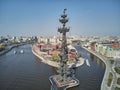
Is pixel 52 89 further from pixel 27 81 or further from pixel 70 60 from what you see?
pixel 70 60

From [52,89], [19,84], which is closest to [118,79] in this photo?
[52,89]

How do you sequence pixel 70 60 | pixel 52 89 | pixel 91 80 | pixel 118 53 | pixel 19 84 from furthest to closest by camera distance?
pixel 118 53 → pixel 70 60 → pixel 91 80 → pixel 19 84 → pixel 52 89

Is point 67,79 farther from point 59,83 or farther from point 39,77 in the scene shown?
point 39,77

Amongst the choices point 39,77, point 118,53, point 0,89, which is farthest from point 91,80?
point 118,53

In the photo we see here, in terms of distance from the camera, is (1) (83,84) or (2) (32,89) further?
(1) (83,84)

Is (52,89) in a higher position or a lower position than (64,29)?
lower

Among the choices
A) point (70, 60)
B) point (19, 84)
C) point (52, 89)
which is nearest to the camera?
point (52, 89)

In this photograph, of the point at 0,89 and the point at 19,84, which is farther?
the point at 19,84

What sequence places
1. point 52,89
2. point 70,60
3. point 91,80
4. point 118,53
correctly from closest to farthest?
point 52,89 < point 91,80 < point 70,60 < point 118,53

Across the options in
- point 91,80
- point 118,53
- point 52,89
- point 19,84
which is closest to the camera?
point 52,89
